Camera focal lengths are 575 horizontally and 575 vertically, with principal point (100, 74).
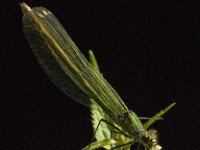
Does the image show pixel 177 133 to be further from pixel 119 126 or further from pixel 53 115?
pixel 119 126

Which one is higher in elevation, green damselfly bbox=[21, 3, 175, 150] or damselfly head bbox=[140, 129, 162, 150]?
green damselfly bbox=[21, 3, 175, 150]

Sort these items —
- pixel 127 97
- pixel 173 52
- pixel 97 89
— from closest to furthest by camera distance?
1. pixel 97 89
2. pixel 127 97
3. pixel 173 52

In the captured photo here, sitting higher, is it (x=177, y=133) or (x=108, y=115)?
(x=108, y=115)

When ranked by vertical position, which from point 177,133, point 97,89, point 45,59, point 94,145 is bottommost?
point 177,133

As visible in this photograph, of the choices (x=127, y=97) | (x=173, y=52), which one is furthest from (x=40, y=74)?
(x=173, y=52)

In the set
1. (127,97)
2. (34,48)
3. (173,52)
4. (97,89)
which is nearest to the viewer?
(34,48)

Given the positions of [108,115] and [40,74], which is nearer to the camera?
[108,115]

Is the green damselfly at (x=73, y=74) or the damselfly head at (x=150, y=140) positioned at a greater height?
the green damselfly at (x=73, y=74)

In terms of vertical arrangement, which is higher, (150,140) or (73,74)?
(73,74)
